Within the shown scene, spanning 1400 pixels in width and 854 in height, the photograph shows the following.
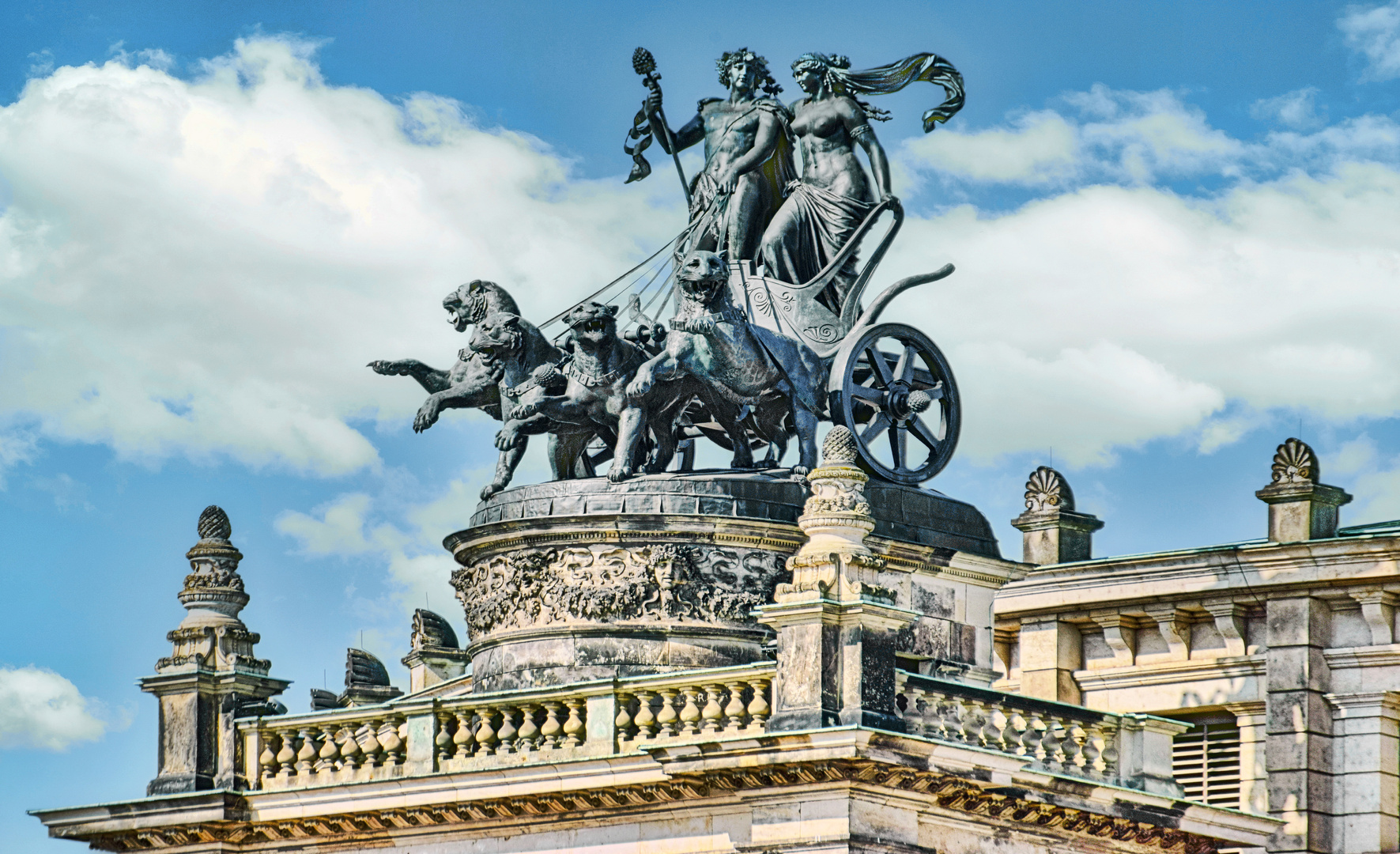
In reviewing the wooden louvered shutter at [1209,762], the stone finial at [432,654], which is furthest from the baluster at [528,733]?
the wooden louvered shutter at [1209,762]

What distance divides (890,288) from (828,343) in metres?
0.96

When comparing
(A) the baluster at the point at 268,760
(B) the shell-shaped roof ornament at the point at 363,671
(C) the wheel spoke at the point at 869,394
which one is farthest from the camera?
(B) the shell-shaped roof ornament at the point at 363,671

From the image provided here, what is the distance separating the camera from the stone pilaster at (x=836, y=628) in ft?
87.0

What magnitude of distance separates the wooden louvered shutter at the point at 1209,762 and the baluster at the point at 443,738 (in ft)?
35.3

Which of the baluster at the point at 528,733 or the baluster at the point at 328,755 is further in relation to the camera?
Answer: the baluster at the point at 328,755

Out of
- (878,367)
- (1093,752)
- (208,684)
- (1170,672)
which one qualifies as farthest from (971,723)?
(1170,672)

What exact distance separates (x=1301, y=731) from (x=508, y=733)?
11273 millimetres

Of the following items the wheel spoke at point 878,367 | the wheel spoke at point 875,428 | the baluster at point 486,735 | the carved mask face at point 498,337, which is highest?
the carved mask face at point 498,337

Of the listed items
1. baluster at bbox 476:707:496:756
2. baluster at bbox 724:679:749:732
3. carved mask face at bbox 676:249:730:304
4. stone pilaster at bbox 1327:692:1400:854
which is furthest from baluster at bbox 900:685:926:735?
stone pilaster at bbox 1327:692:1400:854

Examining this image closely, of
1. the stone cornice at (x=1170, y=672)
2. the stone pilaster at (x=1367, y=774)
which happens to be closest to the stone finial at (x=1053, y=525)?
the stone cornice at (x=1170, y=672)

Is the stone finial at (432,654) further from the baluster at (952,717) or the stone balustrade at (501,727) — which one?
the baluster at (952,717)

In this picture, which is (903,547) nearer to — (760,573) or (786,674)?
(760,573)

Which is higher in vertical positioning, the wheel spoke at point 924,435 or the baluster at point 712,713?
the wheel spoke at point 924,435

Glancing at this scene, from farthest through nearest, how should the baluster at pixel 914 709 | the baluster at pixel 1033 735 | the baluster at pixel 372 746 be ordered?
→ the baluster at pixel 372 746 < the baluster at pixel 1033 735 < the baluster at pixel 914 709
